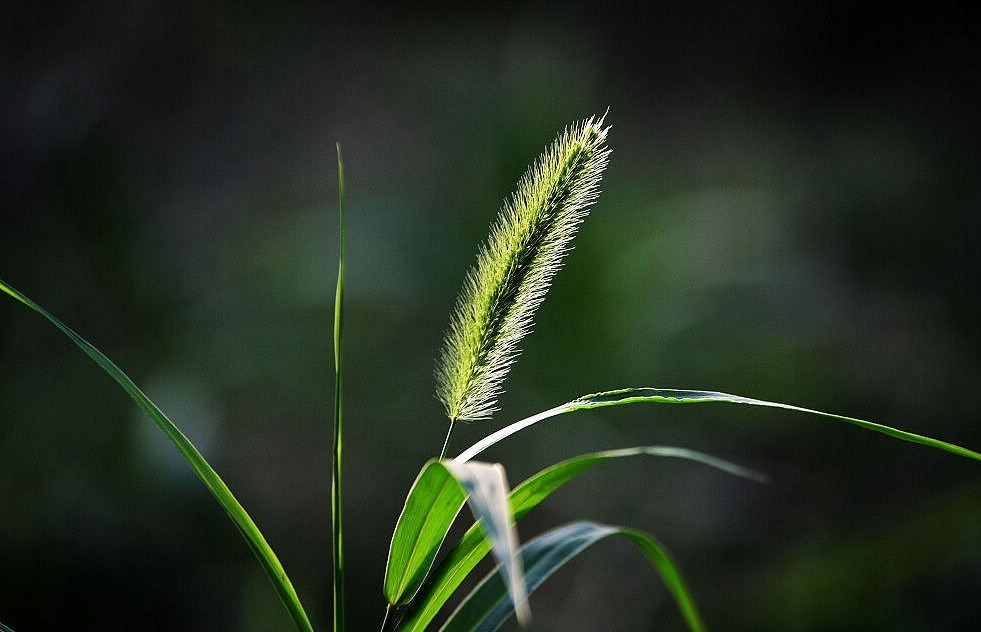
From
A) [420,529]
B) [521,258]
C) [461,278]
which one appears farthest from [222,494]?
[461,278]

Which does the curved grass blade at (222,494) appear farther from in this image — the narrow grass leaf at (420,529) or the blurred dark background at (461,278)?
the blurred dark background at (461,278)

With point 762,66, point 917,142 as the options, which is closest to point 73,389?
point 762,66

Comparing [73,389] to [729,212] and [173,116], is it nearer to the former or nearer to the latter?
[173,116]

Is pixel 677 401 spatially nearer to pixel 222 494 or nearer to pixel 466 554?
pixel 466 554

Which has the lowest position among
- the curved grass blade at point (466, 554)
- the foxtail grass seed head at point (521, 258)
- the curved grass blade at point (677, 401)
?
the curved grass blade at point (466, 554)

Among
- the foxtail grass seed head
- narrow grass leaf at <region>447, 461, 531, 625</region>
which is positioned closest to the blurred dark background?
the foxtail grass seed head

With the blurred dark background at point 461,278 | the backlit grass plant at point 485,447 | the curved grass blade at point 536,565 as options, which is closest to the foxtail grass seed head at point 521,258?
the backlit grass plant at point 485,447
